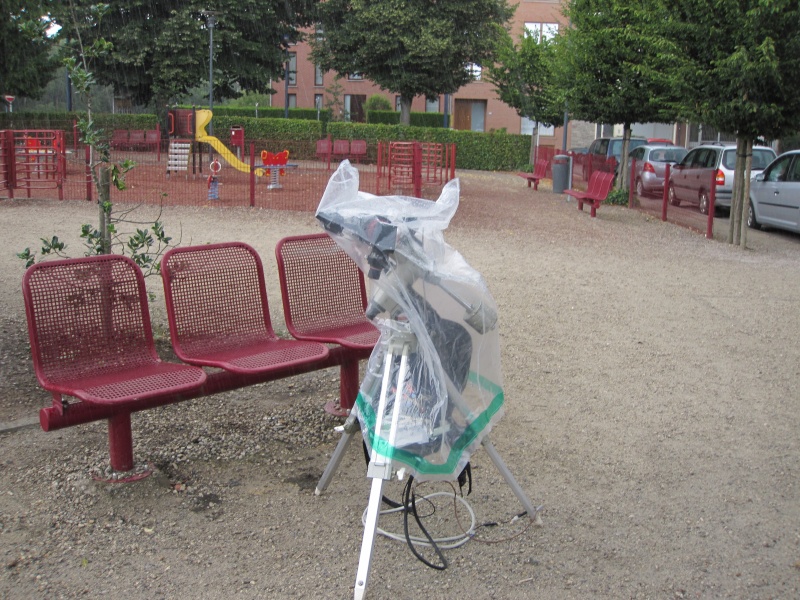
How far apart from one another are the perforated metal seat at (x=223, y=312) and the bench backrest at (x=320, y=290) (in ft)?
0.48

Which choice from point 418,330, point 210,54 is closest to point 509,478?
point 418,330

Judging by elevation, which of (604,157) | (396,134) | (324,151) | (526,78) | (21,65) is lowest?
(604,157)

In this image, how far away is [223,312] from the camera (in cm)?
473

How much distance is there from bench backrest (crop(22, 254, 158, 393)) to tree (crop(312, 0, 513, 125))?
3464 cm

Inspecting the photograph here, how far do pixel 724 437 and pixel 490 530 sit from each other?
1.89m

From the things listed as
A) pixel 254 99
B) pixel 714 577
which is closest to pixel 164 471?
pixel 714 577

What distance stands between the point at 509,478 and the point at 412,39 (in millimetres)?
36389

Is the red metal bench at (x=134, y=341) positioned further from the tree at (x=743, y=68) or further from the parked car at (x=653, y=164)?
the parked car at (x=653, y=164)

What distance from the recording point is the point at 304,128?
107 feet

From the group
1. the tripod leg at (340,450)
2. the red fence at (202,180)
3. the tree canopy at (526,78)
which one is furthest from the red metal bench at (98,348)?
the tree canopy at (526,78)

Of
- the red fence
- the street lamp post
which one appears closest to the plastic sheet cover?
the red fence

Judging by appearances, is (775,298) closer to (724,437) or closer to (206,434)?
(724,437)

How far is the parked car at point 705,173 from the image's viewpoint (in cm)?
1745

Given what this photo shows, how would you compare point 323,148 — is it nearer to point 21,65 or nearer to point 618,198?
point 618,198
